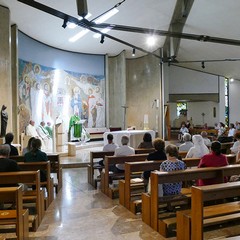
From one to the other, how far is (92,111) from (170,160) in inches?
385

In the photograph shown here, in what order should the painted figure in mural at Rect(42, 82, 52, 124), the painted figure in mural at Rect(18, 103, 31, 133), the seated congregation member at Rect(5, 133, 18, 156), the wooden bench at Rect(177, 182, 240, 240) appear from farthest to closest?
the painted figure in mural at Rect(42, 82, 52, 124) → the painted figure in mural at Rect(18, 103, 31, 133) → the seated congregation member at Rect(5, 133, 18, 156) → the wooden bench at Rect(177, 182, 240, 240)

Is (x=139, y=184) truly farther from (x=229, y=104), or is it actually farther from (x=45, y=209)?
(x=229, y=104)

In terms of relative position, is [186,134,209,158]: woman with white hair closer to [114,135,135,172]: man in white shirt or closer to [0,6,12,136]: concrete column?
[114,135,135,172]: man in white shirt

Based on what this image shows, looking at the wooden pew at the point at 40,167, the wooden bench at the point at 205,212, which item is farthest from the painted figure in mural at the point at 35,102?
the wooden bench at the point at 205,212

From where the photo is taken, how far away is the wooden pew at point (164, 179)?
9.71 feet

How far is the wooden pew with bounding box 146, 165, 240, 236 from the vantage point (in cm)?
296

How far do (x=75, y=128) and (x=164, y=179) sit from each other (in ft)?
27.2

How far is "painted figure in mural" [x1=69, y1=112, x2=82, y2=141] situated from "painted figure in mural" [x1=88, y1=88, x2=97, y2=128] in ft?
4.58

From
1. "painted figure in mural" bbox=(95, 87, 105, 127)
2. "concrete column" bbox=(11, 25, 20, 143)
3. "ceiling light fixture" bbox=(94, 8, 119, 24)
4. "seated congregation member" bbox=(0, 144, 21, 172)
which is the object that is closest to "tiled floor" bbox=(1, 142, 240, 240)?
"seated congregation member" bbox=(0, 144, 21, 172)

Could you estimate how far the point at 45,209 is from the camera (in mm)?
3826

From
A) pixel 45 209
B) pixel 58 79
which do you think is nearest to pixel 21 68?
pixel 58 79

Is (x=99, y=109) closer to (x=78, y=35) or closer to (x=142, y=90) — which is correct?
(x=142, y=90)

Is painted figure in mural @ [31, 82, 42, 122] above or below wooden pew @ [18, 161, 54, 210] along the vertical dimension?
above

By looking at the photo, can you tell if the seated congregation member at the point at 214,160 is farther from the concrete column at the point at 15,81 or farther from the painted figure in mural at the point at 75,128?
the painted figure in mural at the point at 75,128
